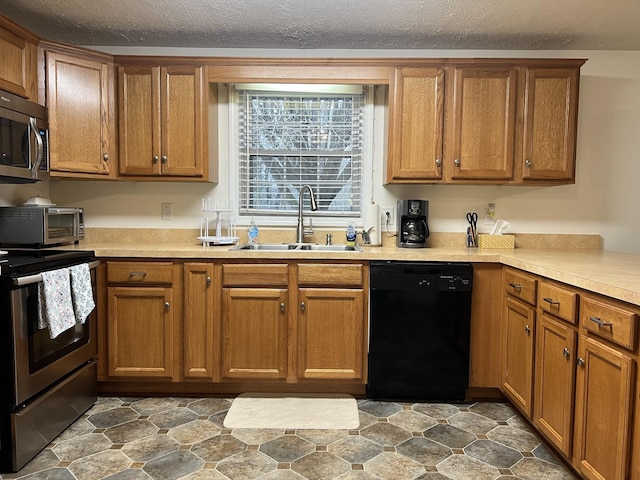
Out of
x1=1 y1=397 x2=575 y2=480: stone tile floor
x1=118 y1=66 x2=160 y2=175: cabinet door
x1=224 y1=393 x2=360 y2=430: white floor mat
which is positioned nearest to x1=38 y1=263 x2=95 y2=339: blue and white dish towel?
x1=1 y1=397 x2=575 y2=480: stone tile floor

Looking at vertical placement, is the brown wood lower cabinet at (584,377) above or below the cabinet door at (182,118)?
below

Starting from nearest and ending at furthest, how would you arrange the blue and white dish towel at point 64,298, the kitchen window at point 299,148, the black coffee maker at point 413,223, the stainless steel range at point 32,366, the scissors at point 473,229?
the stainless steel range at point 32,366 → the blue and white dish towel at point 64,298 → the black coffee maker at point 413,223 → the scissors at point 473,229 → the kitchen window at point 299,148

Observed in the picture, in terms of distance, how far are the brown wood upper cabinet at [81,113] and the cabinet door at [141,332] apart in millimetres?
811

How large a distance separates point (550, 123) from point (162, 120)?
2.46m

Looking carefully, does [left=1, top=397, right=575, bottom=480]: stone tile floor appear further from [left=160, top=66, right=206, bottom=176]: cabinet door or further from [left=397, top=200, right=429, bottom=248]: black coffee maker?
[left=160, top=66, right=206, bottom=176]: cabinet door

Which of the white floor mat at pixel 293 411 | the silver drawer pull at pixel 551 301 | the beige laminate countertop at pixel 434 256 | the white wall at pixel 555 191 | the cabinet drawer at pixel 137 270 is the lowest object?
the white floor mat at pixel 293 411

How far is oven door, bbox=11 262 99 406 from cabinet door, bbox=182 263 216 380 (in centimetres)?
59

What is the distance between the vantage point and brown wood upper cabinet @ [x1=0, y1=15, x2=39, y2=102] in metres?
2.39

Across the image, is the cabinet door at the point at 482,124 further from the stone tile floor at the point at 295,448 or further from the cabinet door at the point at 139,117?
the cabinet door at the point at 139,117

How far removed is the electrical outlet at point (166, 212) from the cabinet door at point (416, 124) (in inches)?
62.4

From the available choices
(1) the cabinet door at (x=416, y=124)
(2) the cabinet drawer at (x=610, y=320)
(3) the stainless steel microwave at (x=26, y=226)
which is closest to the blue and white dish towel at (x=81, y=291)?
(3) the stainless steel microwave at (x=26, y=226)

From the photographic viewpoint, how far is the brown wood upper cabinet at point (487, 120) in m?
2.86

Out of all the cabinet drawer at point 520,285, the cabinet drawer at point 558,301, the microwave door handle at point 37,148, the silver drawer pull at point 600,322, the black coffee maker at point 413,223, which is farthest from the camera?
the black coffee maker at point 413,223

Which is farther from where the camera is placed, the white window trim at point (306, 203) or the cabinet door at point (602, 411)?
the white window trim at point (306, 203)
